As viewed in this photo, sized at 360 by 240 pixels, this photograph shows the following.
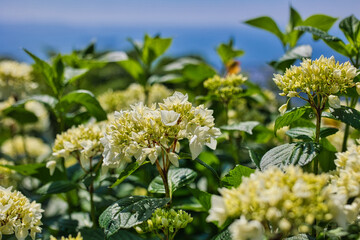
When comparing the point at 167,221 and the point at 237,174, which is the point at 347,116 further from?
the point at 167,221

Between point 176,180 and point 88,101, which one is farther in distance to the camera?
point 88,101

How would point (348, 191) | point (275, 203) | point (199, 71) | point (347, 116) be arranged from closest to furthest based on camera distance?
point (275, 203)
point (348, 191)
point (347, 116)
point (199, 71)

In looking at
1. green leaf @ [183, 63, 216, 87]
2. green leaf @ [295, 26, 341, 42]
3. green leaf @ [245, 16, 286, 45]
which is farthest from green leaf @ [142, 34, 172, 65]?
green leaf @ [295, 26, 341, 42]

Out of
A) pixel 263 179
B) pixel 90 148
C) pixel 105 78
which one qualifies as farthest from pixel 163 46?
pixel 105 78

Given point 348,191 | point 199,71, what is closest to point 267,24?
point 199,71

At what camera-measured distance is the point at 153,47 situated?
6.29 ft

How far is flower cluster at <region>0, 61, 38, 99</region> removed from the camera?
6.88ft

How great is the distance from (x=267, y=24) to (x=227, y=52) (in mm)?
446

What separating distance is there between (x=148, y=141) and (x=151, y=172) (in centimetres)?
68

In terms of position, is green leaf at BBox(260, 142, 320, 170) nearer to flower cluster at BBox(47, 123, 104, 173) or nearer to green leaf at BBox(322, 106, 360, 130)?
green leaf at BBox(322, 106, 360, 130)

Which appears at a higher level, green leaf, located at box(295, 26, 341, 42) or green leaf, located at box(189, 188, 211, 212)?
green leaf, located at box(295, 26, 341, 42)

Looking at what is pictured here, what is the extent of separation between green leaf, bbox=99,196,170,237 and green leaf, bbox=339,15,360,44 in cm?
91

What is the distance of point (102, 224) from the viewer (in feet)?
3.15

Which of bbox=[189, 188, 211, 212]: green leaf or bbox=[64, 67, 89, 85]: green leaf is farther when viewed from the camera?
bbox=[64, 67, 89, 85]: green leaf
